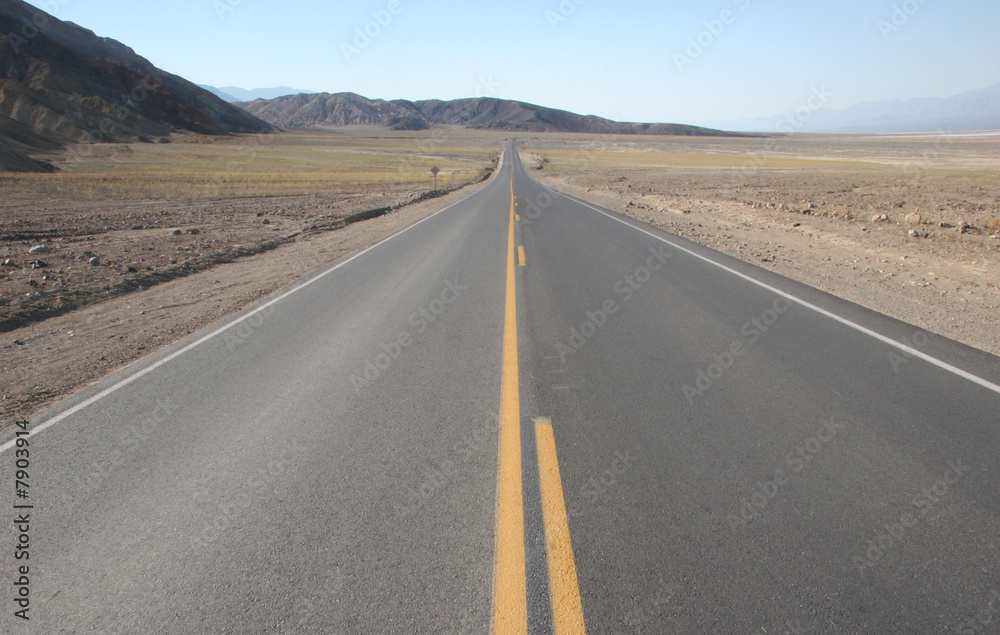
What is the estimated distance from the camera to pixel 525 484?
331 centimetres

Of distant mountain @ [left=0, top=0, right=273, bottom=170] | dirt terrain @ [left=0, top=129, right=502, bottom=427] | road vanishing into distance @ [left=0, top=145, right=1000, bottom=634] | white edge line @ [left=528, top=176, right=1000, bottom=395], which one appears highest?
distant mountain @ [left=0, top=0, right=273, bottom=170]

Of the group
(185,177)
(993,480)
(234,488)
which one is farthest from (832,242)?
(185,177)

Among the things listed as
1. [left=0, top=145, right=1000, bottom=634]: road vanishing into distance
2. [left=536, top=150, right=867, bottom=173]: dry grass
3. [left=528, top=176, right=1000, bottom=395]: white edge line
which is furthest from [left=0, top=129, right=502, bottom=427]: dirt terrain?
[left=536, top=150, right=867, bottom=173]: dry grass

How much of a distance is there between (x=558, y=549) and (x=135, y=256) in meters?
13.3

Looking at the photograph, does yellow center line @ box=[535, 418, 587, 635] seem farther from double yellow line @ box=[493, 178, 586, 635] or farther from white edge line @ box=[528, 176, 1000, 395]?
white edge line @ box=[528, 176, 1000, 395]

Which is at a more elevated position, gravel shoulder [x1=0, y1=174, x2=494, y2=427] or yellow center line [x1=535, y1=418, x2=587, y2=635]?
yellow center line [x1=535, y1=418, x2=587, y2=635]

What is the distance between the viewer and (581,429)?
4.00 m

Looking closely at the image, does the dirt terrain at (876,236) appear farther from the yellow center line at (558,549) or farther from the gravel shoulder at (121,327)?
the gravel shoulder at (121,327)

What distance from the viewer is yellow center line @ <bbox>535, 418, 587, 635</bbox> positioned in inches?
92.3

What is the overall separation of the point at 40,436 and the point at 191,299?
16.4 feet

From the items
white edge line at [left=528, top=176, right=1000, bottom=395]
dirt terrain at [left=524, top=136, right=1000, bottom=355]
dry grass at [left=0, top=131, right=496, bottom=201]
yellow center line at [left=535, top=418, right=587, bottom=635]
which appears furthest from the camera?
dry grass at [left=0, top=131, right=496, bottom=201]

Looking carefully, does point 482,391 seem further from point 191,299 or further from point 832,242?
point 832,242

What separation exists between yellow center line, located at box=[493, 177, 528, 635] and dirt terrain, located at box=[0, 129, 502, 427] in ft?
13.2

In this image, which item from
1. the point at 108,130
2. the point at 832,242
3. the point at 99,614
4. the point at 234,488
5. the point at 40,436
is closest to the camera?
the point at 99,614
